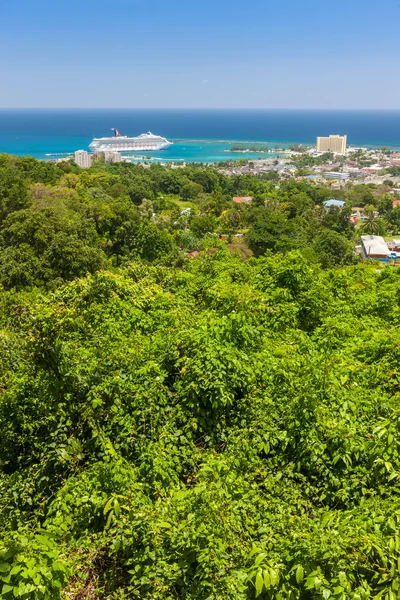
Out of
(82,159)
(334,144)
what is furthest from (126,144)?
(334,144)

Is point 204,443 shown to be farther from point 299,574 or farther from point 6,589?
point 6,589

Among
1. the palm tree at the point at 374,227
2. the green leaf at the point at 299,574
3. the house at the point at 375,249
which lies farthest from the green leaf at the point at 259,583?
the palm tree at the point at 374,227

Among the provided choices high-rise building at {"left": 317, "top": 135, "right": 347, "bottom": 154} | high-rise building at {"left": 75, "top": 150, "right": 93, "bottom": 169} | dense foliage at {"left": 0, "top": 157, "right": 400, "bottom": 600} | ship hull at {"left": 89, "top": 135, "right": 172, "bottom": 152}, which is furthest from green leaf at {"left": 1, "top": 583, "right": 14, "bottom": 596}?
high-rise building at {"left": 317, "top": 135, "right": 347, "bottom": 154}

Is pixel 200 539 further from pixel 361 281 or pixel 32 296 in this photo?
pixel 32 296

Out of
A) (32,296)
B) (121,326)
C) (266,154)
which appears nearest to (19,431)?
(121,326)

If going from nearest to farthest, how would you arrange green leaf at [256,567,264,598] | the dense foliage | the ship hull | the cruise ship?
1. green leaf at [256,567,264,598]
2. the dense foliage
3. the ship hull
4. the cruise ship

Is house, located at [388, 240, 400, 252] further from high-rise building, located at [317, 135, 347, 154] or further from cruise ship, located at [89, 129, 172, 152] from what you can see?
high-rise building, located at [317, 135, 347, 154]
